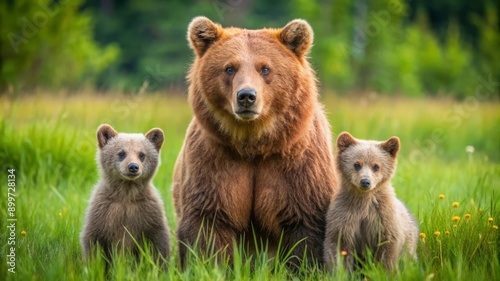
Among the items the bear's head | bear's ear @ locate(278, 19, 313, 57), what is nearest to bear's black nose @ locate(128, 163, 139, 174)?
the bear's head

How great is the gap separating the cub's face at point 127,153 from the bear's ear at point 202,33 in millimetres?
745

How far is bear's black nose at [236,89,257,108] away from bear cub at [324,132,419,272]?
73cm

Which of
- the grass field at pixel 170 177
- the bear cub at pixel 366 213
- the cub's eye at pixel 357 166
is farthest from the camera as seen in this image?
the cub's eye at pixel 357 166

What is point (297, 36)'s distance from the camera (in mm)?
5559

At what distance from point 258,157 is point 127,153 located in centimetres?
99

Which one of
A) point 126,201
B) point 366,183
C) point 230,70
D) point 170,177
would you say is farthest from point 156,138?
point 170,177

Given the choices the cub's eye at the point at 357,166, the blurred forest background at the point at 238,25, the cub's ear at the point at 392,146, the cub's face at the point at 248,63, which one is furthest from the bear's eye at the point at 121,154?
the blurred forest background at the point at 238,25

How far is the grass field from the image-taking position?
4.97 metres

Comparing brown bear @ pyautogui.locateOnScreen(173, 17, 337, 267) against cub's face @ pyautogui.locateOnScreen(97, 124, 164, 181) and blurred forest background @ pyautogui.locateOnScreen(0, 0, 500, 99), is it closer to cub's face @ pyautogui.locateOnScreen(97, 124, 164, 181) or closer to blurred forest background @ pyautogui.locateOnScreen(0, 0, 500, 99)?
cub's face @ pyautogui.locateOnScreen(97, 124, 164, 181)

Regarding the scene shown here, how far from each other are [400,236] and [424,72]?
3026 cm

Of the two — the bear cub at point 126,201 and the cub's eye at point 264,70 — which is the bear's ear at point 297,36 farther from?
the bear cub at point 126,201

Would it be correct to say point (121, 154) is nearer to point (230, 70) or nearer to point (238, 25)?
point (230, 70)

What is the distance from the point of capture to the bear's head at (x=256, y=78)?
5.41m

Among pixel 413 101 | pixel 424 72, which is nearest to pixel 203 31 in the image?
pixel 413 101
